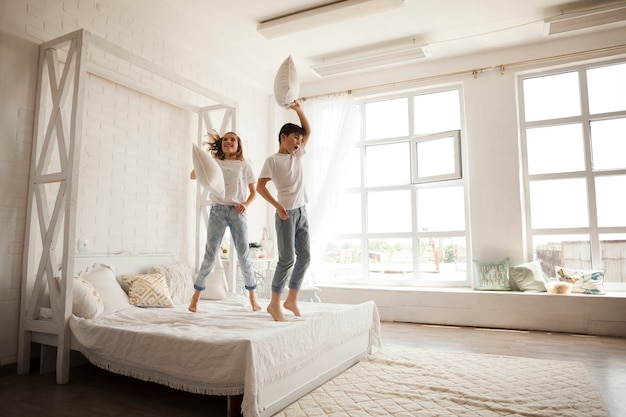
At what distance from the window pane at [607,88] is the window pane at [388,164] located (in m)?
2.22

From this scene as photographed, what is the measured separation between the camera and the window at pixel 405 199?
215 inches

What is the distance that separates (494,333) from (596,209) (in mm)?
1932

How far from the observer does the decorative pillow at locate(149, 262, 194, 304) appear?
379cm

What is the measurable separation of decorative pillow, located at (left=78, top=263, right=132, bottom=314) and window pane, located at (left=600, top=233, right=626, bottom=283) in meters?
4.95

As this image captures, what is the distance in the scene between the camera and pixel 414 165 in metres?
5.70

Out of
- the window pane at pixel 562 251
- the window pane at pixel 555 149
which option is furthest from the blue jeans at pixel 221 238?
the window pane at pixel 555 149

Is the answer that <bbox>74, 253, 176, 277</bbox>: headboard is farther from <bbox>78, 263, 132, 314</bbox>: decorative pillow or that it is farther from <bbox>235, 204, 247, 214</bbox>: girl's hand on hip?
<bbox>235, 204, 247, 214</bbox>: girl's hand on hip

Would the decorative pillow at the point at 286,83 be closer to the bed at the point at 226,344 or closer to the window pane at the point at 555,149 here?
the bed at the point at 226,344

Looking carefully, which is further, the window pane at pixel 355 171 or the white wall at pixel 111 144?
the window pane at pixel 355 171

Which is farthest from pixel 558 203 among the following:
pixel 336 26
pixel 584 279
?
pixel 336 26

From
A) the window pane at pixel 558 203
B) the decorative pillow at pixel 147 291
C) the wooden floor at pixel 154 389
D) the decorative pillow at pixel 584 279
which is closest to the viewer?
the wooden floor at pixel 154 389

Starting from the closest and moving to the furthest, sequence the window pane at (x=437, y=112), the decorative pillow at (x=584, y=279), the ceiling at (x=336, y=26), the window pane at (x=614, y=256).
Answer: the ceiling at (x=336, y=26), the decorative pillow at (x=584, y=279), the window pane at (x=614, y=256), the window pane at (x=437, y=112)

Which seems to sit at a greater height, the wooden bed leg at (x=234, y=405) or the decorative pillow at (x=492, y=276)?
the decorative pillow at (x=492, y=276)

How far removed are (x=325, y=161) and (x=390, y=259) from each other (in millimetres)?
1643
